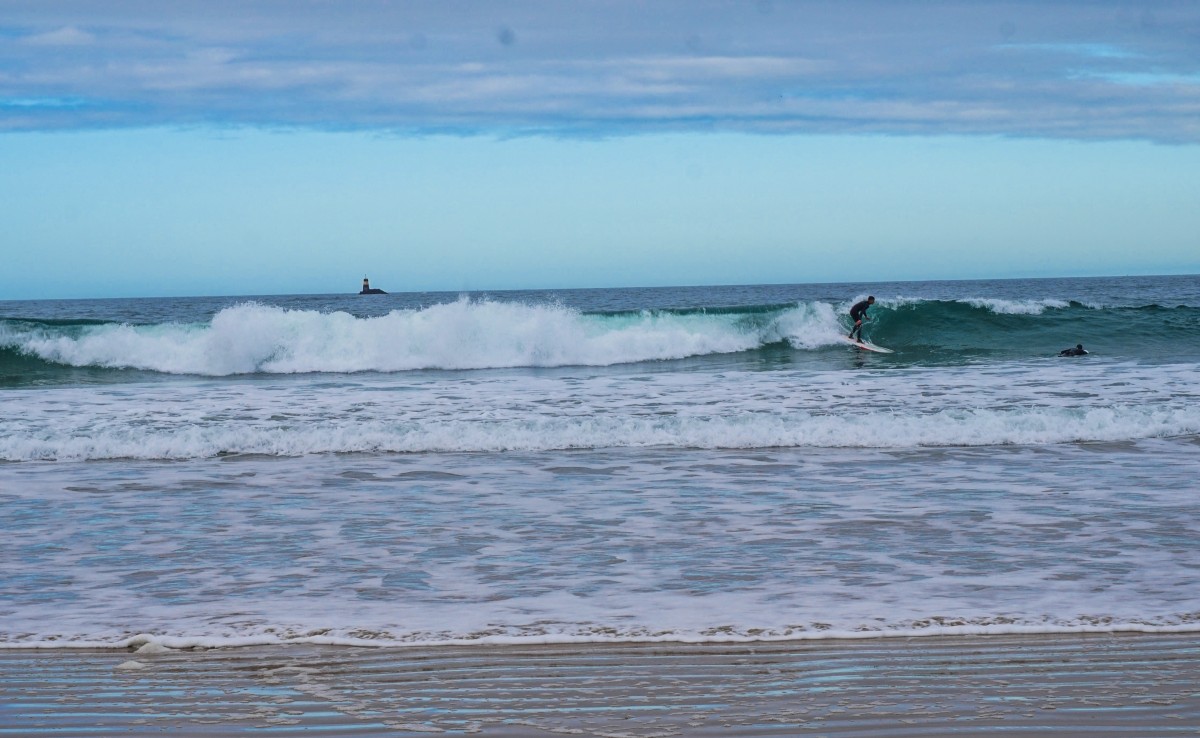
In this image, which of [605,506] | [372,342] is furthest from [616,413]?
[372,342]

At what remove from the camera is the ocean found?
5.51 m

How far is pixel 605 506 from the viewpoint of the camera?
843 cm

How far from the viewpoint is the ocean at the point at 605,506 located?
5.51m

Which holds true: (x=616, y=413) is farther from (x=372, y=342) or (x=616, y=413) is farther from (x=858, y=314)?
(x=858, y=314)

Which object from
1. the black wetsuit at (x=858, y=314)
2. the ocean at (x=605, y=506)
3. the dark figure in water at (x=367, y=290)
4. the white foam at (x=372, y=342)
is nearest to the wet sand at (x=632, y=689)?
the ocean at (x=605, y=506)

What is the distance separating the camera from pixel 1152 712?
4.01 meters

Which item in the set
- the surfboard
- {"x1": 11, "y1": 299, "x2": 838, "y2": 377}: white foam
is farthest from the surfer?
{"x1": 11, "y1": 299, "x2": 838, "y2": 377}: white foam

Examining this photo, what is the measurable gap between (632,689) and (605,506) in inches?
160

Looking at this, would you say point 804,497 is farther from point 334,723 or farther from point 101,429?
point 101,429

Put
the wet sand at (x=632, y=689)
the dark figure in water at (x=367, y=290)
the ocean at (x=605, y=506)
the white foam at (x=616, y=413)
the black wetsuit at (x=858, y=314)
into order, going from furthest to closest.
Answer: the dark figure in water at (x=367, y=290), the black wetsuit at (x=858, y=314), the white foam at (x=616, y=413), the ocean at (x=605, y=506), the wet sand at (x=632, y=689)

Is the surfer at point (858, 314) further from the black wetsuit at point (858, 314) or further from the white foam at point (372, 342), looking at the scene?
the white foam at point (372, 342)

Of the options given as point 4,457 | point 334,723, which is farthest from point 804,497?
point 4,457

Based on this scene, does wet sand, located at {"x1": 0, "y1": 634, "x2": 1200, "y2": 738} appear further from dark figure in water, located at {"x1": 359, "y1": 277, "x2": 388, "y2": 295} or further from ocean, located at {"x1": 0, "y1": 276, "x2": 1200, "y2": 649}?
dark figure in water, located at {"x1": 359, "y1": 277, "x2": 388, "y2": 295}

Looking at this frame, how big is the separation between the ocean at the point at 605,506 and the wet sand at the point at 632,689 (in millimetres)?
225
